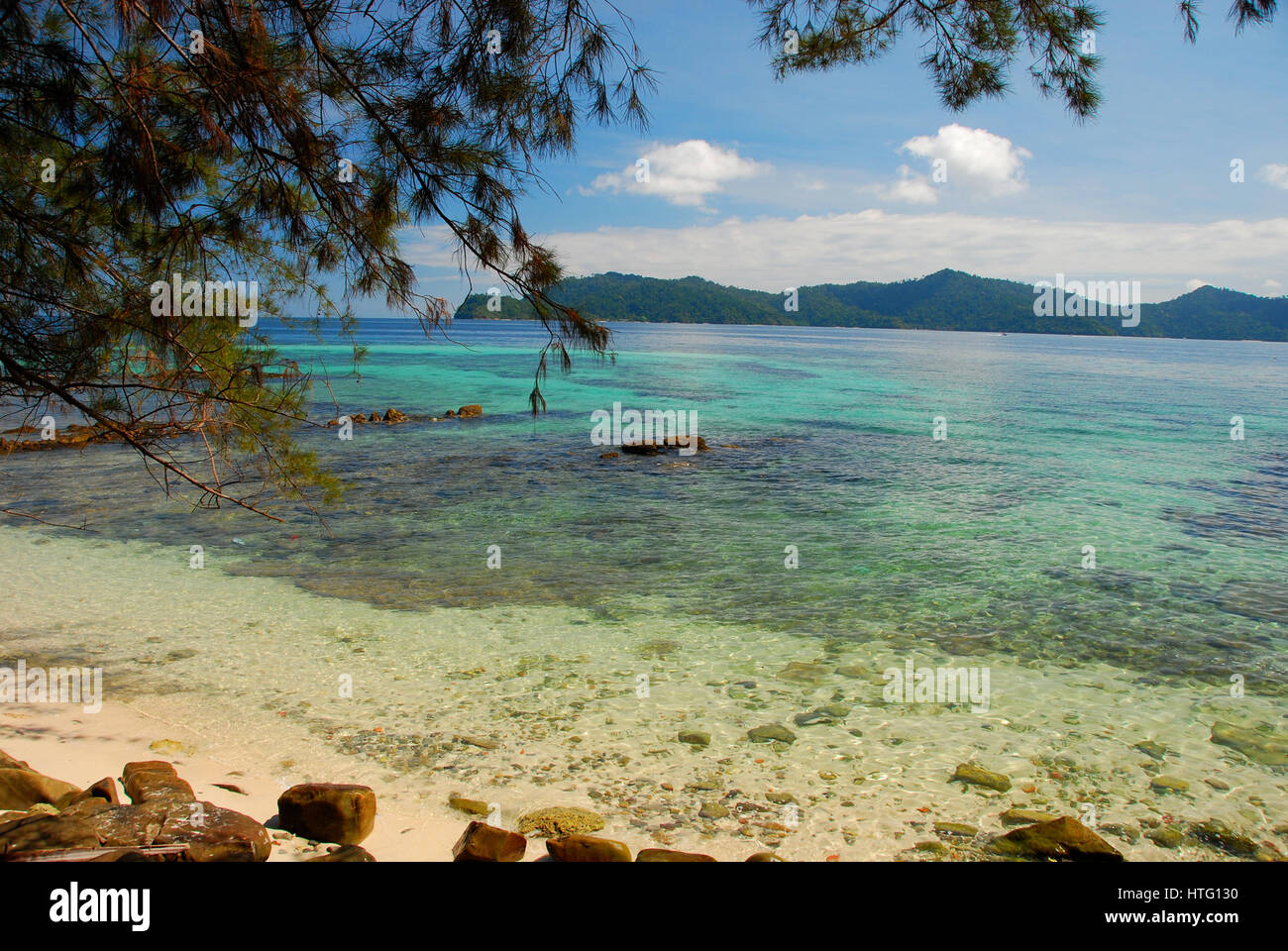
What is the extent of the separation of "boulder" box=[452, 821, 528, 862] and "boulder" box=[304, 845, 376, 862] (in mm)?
401

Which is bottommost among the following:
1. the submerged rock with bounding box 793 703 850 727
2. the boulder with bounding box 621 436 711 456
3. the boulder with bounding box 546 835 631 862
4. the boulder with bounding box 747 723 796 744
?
the boulder with bounding box 747 723 796 744

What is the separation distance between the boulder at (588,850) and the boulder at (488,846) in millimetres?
160

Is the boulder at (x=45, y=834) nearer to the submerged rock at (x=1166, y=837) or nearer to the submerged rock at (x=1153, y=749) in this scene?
the submerged rock at (x=1166, y=837)

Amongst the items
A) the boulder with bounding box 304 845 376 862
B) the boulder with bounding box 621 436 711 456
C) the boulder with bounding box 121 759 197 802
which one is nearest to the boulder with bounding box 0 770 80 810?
the boulder with bounding box 121 759 197 802

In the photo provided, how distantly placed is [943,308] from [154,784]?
14240cm

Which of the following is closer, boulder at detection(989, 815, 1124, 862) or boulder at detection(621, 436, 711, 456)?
boulder at detection(989, 815, 1124, 862)

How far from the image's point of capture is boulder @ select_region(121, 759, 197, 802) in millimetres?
3758

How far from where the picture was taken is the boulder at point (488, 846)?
3.46 metres

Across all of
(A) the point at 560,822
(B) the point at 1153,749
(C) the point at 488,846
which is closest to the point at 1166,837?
(B) the point at 1153,749

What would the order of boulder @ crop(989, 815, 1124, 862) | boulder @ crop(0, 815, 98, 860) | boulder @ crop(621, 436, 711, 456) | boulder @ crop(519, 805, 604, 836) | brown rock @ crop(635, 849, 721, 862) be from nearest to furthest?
boulder @ crop(0, 815, 98, 860) < brown rock @ crop(635, 849, 721, 862) < boulder @ crop(989, 815, 1124, 862) < boulder @ crop(519, 805, 604, 836) < boulder @ crop(621, 436, 711, 456)

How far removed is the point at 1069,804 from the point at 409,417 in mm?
21398

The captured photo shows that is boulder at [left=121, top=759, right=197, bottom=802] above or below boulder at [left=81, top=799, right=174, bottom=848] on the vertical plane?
below

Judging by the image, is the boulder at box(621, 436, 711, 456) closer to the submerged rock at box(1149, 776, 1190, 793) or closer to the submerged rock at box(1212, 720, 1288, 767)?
the submerged rock at box(1212, 720, 1288, 767)
